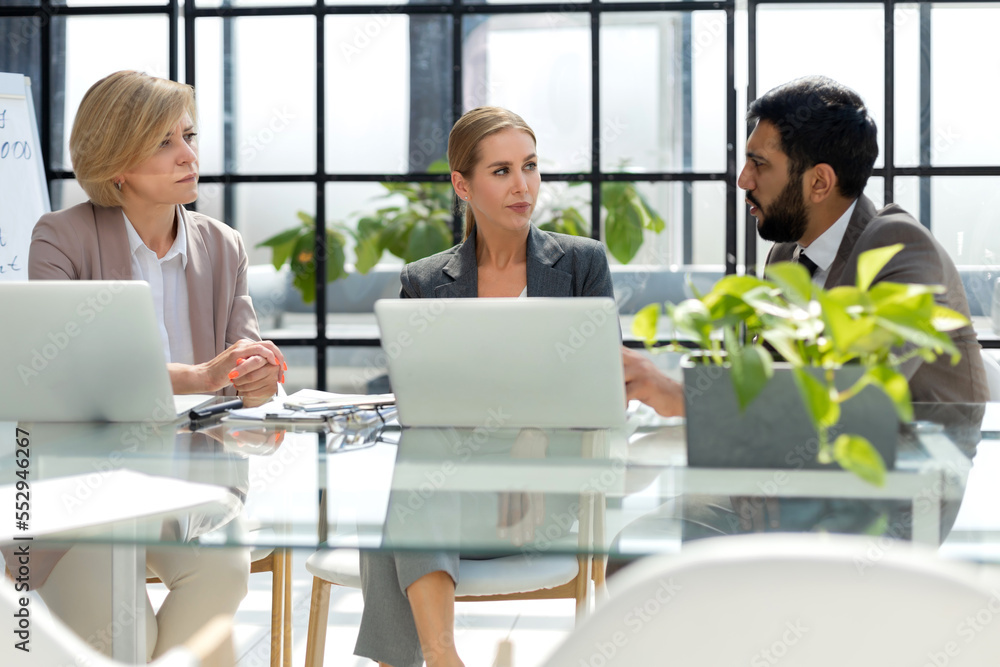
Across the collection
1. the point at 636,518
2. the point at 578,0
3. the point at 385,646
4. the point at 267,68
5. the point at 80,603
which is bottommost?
the point at 385,646

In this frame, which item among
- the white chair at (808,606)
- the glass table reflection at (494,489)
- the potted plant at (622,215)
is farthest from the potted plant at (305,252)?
the white chair at (808,606)

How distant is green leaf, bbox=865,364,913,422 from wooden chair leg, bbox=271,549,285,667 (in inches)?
47.2

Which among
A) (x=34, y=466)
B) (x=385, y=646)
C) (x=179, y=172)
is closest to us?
(x=34, y=466)

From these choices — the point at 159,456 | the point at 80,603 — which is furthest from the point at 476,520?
the point at 80,603

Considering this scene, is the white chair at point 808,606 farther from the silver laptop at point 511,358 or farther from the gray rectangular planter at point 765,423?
the silver laptop at point 511,358

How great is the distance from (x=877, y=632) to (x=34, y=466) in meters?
1.02

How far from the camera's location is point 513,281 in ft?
6.98

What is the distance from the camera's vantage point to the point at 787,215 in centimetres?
198

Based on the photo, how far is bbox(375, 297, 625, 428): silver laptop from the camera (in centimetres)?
117

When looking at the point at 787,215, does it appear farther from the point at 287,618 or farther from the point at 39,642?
the point at 39,642

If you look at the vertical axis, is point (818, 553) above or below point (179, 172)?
below

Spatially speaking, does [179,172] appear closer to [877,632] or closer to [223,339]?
[223,339]

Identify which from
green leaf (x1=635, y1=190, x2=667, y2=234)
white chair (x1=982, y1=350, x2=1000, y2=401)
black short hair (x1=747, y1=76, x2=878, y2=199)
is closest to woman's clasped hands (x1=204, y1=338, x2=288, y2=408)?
black short hair (x1=747, y1=76, x2=878, y2=199)

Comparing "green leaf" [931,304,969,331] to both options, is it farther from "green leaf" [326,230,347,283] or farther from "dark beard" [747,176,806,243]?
"green leaf" [326,230,347,283]
